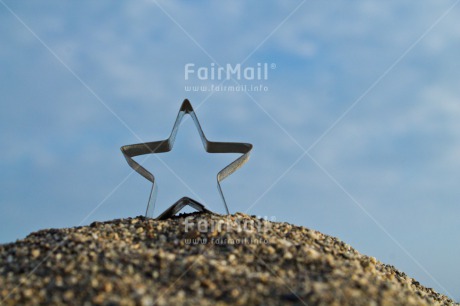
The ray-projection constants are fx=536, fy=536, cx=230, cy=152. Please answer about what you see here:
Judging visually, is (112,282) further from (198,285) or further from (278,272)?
(278,272)

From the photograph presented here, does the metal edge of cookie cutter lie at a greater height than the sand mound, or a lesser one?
greater

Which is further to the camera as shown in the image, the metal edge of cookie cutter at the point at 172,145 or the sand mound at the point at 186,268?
the metal edge of cookie cutter at the point at 172,145

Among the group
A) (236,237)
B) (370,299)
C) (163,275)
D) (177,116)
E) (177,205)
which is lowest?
(370,299)

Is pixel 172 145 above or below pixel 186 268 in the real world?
above

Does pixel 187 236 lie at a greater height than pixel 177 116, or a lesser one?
lesser

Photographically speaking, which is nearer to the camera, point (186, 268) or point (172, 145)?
point (186, 268)

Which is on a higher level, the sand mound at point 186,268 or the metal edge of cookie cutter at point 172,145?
the metal edge of cookie cutter at point 172,145

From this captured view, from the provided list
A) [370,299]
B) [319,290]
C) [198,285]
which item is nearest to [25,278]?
[198,285]

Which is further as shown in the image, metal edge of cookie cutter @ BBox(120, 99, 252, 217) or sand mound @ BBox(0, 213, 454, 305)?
metal edge of cookie cutter @ BBox(120, 99, 252, 217)
